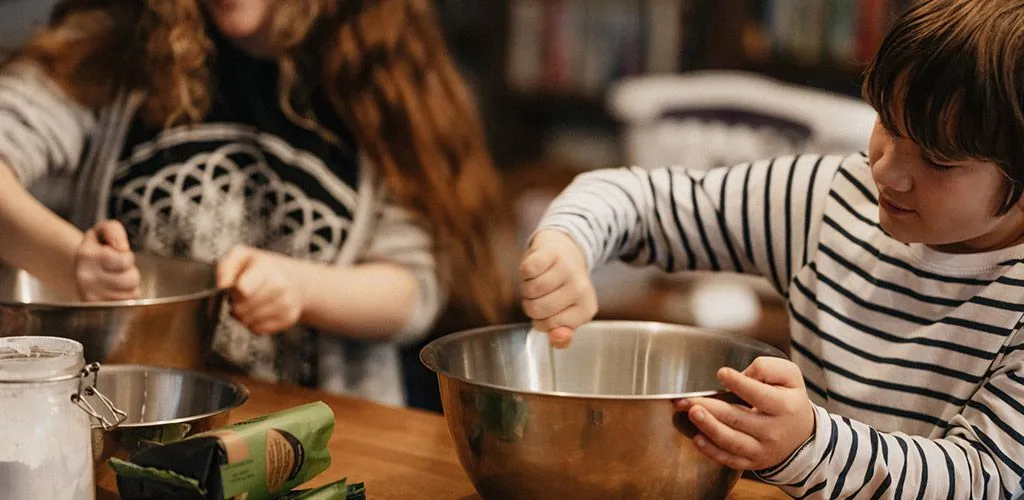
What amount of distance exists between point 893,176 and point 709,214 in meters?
0.32

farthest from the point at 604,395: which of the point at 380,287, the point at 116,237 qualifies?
the point at 380,287

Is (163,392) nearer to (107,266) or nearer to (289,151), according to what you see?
(107,266)

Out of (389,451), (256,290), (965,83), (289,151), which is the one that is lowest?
(389,451)

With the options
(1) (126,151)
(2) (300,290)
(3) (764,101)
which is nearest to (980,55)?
(3) (764,101)

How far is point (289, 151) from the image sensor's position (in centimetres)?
160

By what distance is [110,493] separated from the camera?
0.86 meters

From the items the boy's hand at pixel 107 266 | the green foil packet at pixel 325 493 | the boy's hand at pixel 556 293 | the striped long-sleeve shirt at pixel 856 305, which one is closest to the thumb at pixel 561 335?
the boy's hand at pixel 556 293

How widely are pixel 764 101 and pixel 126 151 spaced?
90 centimetres

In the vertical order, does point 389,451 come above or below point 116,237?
below

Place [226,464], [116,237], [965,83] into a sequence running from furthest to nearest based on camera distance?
[116,237], [965,83], [226,464]

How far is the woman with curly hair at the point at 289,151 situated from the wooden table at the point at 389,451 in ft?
1.11

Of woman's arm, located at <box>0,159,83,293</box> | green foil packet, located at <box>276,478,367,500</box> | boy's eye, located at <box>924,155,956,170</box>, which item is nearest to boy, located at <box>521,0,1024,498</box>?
boy's eye, located at <box>924,155,956,170</box>

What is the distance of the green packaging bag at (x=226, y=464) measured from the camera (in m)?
0.73

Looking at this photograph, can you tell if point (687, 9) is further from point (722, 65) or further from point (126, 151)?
point (126, 151)
